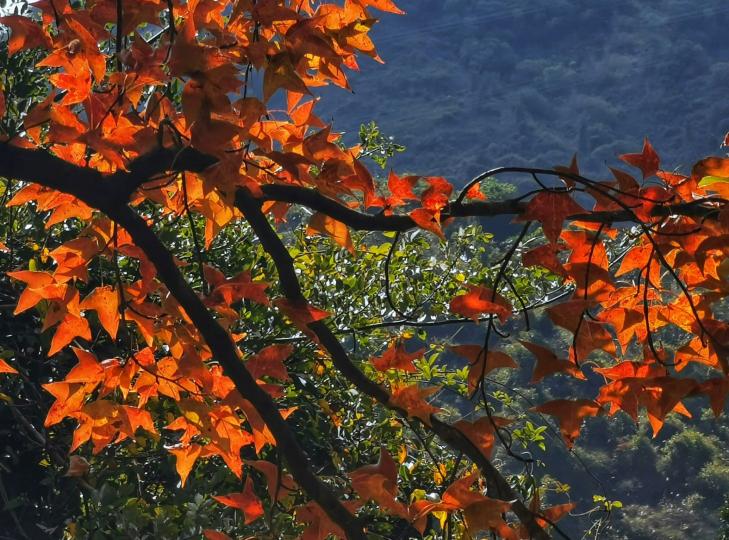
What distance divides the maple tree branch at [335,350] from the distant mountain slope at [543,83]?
49021 millimetres

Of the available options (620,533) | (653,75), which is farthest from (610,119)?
(620,533)

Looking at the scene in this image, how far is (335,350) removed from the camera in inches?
45.9

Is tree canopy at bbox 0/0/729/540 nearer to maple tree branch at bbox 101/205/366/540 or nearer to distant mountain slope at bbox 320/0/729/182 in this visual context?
maple tree branch at bbox 101/205/366/540

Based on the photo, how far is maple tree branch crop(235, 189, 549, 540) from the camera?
3.53 feet

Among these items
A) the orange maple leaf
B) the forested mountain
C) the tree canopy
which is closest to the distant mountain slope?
the forested mountain

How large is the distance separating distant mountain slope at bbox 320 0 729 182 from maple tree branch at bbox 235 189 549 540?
49.0 meters

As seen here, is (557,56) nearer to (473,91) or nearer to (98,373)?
(473,91)

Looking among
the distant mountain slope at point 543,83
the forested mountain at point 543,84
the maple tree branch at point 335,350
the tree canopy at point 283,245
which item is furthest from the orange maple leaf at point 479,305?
the distant mountain slope at point 543,83

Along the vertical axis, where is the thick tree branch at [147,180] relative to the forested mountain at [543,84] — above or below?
below

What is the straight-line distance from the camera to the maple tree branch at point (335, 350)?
108 cm

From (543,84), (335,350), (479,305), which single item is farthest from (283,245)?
(543,84)

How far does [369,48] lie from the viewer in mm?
1157

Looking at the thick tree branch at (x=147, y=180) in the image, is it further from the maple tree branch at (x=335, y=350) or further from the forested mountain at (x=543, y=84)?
the forested mountain at (x=543, y=84)

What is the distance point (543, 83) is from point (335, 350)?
5669 centimetres
